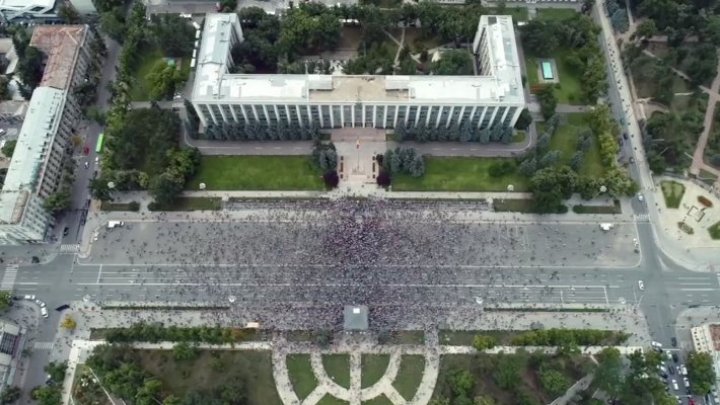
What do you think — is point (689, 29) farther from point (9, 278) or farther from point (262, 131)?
point (9, 278)

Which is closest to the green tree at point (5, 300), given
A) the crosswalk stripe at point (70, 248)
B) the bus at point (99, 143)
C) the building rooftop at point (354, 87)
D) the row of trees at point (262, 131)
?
the crosswalk stripe at point (70, 248)

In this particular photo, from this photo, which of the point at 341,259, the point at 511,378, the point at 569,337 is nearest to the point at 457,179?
the point at 341,259

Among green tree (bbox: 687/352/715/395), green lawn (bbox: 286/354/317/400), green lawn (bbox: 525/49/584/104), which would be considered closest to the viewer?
green tree (bbox: 687/352/715/395)

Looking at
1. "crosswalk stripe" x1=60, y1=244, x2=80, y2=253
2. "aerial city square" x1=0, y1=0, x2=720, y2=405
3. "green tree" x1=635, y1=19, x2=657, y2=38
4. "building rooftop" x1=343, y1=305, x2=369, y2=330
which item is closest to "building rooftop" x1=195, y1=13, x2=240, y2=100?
"aerial city square" x1=0, y1=0, x2=720, y2=405

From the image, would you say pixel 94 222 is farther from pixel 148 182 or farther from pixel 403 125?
pixel 403 125

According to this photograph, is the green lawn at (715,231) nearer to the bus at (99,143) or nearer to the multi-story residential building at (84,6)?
the bus at (99,143)

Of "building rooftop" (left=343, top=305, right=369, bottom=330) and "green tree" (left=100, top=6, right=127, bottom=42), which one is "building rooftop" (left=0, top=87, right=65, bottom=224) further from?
"building rooftop" (left=343, top=305, right=369, bottom=330)
